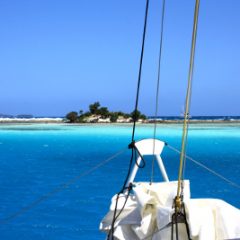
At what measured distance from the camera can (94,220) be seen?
7348 mm

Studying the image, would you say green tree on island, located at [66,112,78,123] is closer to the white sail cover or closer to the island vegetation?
the island vegetation

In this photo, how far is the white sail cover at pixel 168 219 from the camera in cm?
223

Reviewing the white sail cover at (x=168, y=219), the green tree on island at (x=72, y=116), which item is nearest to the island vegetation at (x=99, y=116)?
the green tree on island at (x=72, y=116)

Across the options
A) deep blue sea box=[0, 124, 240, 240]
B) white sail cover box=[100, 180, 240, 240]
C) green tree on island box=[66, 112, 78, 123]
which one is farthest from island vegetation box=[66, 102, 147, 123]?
white sail cover box=[100, 180, 240, 240]

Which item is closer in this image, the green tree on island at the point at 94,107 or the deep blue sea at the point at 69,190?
the deep blue sea at the point at 69,190

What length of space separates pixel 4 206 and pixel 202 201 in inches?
254

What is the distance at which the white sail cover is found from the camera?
2.23 meters

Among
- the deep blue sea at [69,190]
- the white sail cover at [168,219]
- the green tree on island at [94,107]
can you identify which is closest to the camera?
the white sail cover at [168,219]

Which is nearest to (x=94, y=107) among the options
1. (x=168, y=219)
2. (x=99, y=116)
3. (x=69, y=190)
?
(x=99, y=116)

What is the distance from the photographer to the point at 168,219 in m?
2.26

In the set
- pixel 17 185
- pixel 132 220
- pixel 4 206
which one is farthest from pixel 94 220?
pixel 132 220

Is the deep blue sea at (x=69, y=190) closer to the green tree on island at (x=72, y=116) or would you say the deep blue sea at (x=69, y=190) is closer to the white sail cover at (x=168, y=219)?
the white sail cover at (x=168, y=219)

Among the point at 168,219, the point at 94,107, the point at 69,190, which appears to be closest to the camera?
the point at 168,219

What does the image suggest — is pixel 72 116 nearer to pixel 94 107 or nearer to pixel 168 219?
pixel 94 107
